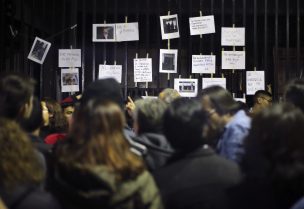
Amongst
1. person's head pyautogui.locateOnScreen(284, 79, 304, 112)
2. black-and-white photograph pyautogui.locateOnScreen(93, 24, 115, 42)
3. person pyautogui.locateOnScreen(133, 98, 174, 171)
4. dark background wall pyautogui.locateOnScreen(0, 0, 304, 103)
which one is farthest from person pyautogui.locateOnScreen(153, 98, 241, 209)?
dark background wall pyautogui.locateOnScreen(0, 0, 304, 103)

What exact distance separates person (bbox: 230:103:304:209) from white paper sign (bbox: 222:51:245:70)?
3.25 meters

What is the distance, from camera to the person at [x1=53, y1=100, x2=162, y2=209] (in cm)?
248

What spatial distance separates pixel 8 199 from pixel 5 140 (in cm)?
30

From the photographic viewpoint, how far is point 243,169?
110 inches

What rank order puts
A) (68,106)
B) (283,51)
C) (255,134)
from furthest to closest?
(283,51), (68,106), (255,134)

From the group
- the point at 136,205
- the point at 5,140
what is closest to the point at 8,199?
the point at 5,140

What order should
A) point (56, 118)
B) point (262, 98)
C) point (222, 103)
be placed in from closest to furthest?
point (222, 103) → point (56, 118) → point (262, 98)

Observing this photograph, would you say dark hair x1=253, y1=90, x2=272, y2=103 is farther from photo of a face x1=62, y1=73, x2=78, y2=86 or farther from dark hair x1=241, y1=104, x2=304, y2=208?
dark hair x1=241, y1=104, x2=304, y2=208

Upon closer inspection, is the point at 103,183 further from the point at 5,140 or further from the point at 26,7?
the point at 26,7

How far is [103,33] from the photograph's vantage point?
6.16 m

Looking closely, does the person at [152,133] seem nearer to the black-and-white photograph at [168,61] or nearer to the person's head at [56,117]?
the person's head at [56,117]

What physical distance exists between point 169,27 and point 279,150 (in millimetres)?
3677

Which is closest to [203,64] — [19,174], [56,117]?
[56,117]

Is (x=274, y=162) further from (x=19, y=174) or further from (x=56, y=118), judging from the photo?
(x=56, y=118)
